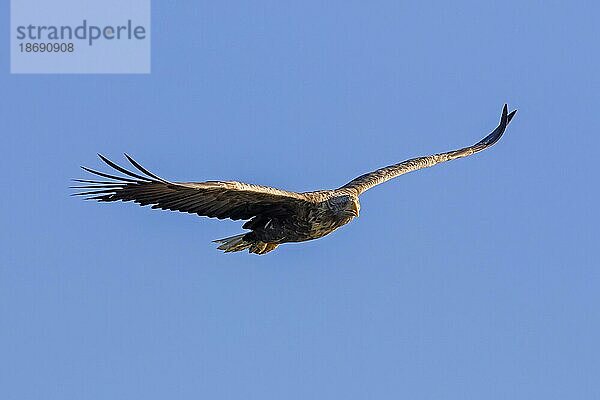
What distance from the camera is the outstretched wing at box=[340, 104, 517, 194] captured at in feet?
83.3

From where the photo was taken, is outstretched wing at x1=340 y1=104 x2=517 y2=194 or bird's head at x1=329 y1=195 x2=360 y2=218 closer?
bird's head at x1=329 y1=195 x2=360 y2=218

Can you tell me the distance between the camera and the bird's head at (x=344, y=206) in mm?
23359

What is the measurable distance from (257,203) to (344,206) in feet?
4.70

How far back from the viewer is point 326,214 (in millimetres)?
23391

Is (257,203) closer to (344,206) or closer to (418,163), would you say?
(344,206)

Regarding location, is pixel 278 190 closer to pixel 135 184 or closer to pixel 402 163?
pixel 135 184

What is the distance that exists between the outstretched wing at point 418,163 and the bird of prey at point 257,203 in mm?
25

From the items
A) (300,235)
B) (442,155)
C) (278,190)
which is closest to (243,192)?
(278,190)

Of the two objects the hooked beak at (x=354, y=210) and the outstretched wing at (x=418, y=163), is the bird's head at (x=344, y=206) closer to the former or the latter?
the hooked beak at (x=354, y=210)

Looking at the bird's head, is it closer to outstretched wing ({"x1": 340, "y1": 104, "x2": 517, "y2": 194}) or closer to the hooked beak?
the hooked beak

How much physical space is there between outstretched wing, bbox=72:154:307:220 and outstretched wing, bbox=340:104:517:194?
1745 millimetres

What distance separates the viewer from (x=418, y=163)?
2714cm

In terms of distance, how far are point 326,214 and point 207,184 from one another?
9.79ft

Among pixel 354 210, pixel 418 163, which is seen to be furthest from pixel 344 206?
pixel 418 163
